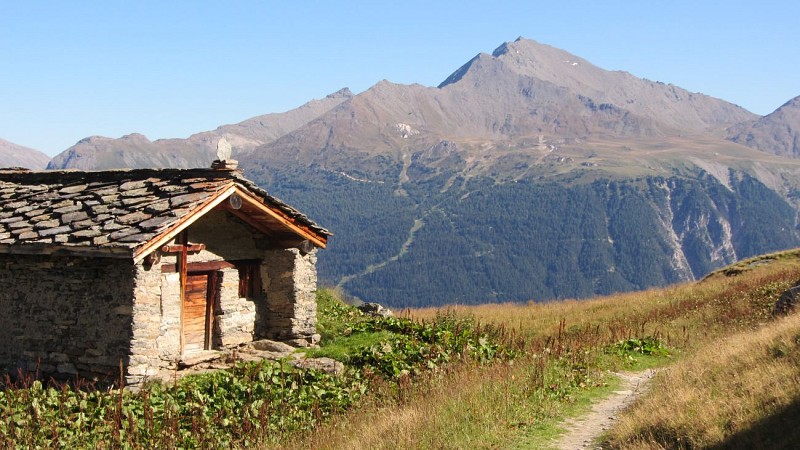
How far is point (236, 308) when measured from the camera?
60.5 ft

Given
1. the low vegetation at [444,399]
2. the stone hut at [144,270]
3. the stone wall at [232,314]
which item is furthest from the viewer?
the stone wall at [232,314]

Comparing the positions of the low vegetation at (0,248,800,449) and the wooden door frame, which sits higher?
the wooden door frame

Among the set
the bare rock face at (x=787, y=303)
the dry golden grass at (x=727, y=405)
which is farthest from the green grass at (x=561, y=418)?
the bare rock face at (x=787, y=303)

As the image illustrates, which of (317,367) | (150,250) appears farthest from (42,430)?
(317,367)

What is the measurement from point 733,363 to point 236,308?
35.2ft

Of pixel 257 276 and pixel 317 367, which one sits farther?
pixel 257 276

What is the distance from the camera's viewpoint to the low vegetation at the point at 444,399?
10.0 m

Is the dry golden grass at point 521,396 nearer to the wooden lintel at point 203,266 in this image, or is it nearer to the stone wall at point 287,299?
the stone wall at point 287,299

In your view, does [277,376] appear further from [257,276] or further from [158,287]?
[257,276]

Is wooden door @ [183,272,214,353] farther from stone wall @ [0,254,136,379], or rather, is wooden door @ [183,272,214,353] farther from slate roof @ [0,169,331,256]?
stone wall @ [0,254,136,379]

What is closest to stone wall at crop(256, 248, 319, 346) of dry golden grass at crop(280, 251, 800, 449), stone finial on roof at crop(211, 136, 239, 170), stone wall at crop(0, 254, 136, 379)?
stone finial on roof at crop(211, 136, 239, 170)

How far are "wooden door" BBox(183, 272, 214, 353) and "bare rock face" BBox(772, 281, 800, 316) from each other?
41.9ft

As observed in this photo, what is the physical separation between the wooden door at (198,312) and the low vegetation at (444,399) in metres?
2.42

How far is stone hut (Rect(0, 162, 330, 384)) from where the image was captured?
575 inches
